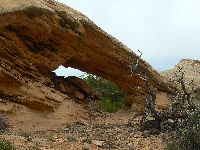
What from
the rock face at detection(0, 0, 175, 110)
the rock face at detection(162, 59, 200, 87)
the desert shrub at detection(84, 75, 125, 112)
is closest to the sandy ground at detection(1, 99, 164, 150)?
the rock face at detection(0, 0, 175, 110)

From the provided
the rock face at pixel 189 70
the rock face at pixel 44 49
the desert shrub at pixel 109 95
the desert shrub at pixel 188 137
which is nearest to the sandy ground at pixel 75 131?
the desert shrub at pixel 188 137

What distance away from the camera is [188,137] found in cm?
1113

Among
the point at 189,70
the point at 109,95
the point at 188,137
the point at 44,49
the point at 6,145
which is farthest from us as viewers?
the point at 189,70

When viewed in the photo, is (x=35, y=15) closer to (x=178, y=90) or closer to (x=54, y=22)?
(x=54, y=22)

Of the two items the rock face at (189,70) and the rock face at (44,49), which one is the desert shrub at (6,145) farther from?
the rock face at (189,70)

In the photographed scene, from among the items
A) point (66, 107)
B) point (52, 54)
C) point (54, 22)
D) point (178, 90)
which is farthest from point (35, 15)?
point (178, 90)

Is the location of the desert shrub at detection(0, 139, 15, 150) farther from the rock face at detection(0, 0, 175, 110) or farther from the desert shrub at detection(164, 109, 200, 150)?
the rock face at detection(0, 0, 175, 110)

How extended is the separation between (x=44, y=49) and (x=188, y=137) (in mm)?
8407

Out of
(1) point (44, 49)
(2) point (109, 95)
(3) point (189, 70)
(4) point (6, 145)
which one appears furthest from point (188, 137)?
(3) point (189, 70)

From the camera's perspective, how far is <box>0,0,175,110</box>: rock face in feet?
52.1

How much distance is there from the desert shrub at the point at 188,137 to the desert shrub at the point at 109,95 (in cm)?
992

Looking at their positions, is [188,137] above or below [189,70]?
below

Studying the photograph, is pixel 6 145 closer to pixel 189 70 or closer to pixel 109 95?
pixel 109 95

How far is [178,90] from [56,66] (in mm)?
6443
